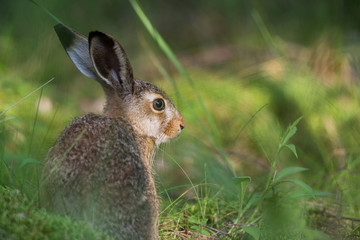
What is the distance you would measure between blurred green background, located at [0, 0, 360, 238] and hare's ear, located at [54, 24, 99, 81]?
0.50 meters

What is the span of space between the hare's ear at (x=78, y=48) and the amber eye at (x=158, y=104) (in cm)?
52

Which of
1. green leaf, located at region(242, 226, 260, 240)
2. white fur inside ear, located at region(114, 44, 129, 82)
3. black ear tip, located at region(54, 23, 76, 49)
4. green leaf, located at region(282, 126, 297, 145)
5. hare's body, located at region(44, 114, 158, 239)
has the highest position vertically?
black ear tip, located at region(54, 23, 76, 49)

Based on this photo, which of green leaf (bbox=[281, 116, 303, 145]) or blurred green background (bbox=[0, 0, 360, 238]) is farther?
blurred green background (bbox=[0, 0, 360, 238])

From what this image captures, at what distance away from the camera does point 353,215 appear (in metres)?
4.14

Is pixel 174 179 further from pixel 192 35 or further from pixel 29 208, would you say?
pixel 192 35

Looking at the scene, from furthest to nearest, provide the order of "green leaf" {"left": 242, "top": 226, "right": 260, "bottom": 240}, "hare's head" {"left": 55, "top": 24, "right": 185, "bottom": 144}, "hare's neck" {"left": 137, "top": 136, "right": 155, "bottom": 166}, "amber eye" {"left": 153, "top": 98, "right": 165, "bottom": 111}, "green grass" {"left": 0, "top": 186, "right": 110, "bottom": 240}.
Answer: "amber eye" {"left": 153, "top": 98, "right": 165, "bottom": 111}
"hare's head" {"left": 55, "top": 24, "right": 185, "bottom": 144}
"hare's neck" {"left": 137, "top": 136, "right": 155, "bottom": 166}
"green leaf" {"left": 242, "top": 226, "right": 260, "bottom": 240}
"green grass" {"left": 0, "top": 186, "right": 110, "bottom": 240}

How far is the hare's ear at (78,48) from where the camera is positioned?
3482 mm

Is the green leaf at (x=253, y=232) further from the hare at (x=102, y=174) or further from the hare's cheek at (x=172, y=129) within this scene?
the hare's cheek at (x=172, y=129)

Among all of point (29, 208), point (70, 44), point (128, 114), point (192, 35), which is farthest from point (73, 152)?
point (192, 35)

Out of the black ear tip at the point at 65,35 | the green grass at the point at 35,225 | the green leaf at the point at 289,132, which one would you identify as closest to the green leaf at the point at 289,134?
the green leaf at the point at 289,132

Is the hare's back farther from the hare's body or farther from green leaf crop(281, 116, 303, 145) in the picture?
green leaf crop(281, 116, 303, 145)

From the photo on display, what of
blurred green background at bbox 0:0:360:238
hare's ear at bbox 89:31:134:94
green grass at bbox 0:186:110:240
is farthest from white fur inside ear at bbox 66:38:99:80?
green grass at bbox 0:186:110:240

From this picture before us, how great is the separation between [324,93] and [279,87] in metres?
0.79

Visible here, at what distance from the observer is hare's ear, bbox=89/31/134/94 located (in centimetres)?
338
